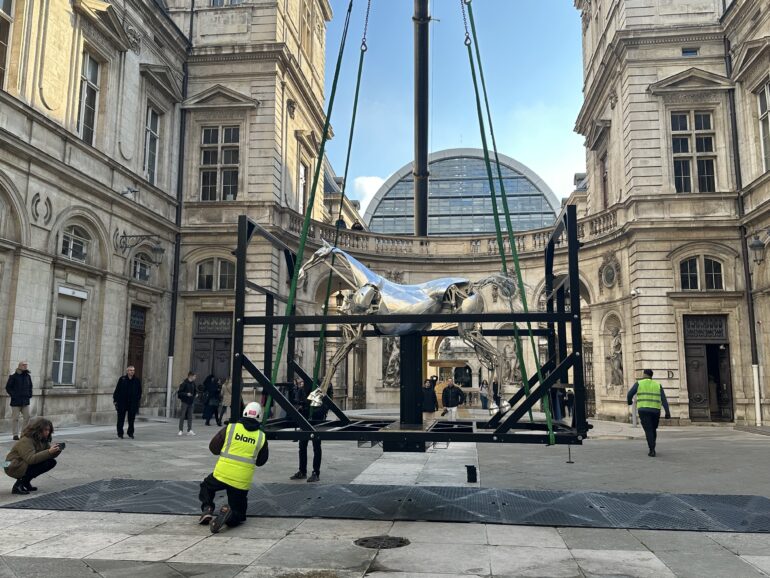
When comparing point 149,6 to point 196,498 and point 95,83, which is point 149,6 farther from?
point 196,498

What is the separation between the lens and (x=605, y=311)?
26.8 metres

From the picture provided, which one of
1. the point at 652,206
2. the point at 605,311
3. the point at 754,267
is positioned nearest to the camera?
the point at 754,267

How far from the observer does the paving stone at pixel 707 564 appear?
5.68 metres

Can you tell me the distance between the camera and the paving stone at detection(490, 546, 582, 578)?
5641mm

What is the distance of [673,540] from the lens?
6871mm

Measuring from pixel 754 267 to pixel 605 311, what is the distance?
18.8ft

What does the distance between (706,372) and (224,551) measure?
2206 cm

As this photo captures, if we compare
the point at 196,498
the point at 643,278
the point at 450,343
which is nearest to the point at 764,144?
the point at 643,278

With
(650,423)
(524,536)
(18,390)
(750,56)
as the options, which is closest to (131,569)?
(524,536)

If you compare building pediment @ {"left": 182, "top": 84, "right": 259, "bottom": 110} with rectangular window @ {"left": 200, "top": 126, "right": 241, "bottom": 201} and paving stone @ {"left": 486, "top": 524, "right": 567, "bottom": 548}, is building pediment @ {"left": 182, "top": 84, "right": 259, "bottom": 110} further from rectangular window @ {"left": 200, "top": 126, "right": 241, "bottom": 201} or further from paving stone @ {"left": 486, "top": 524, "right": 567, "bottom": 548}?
paving stone @ {"left": 486, "top": 524, "right": 567, "bottom": 548}

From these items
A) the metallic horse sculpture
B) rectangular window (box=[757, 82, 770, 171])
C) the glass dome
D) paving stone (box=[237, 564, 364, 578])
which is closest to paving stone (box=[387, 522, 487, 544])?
paving stone (box=[237, 564, 364, 578])

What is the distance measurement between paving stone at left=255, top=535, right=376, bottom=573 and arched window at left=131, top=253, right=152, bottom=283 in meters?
18.5

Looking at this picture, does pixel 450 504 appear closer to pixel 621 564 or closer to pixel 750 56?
pixel 621 564

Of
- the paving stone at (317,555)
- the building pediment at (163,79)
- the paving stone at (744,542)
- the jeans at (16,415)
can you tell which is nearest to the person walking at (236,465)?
the paving stone at (317,555)
